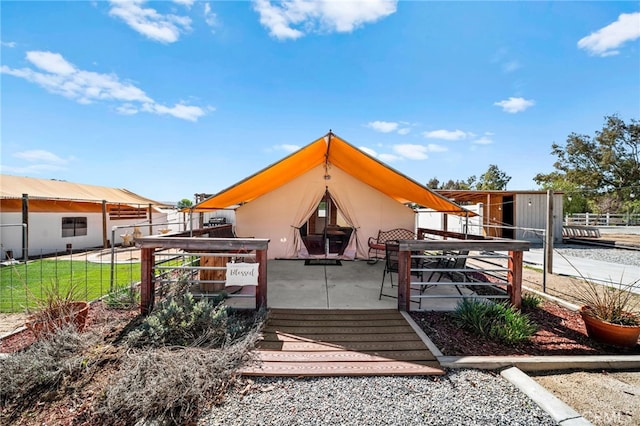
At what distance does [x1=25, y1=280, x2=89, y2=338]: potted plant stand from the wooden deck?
195 cm

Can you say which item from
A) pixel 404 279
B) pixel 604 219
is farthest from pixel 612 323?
pixel 604 219

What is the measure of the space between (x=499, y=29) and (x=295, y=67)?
5.37 metres

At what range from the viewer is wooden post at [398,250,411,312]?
3457 millimetres

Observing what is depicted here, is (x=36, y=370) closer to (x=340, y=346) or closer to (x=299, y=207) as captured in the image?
(x=340, y=346)

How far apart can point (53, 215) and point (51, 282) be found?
972cm

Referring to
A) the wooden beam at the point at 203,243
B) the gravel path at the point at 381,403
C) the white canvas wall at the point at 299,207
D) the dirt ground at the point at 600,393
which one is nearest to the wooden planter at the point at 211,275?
the wooden beam at the point at 203,243

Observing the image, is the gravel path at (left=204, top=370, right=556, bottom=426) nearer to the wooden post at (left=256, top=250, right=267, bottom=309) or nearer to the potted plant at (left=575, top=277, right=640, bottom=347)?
the wooden post at (left=256, top=250, right=267, bottom=309)

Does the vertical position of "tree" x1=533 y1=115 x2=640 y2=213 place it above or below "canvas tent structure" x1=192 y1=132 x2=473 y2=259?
above

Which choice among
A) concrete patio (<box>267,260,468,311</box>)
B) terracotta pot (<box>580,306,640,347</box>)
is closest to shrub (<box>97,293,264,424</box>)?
concrete patio (<box>267,260,468,311</box>)

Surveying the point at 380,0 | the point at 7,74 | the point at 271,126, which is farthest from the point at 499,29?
the point at 7,74

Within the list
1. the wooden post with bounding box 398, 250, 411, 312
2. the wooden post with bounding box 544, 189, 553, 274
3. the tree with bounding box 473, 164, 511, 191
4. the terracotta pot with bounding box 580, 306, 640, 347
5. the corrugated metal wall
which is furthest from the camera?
the tree with bounding box 473, 164, 511, 191

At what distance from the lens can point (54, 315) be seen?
2684mm

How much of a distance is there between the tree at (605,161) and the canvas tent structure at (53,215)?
95.4 feet

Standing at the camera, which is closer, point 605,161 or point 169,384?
point 169,384
